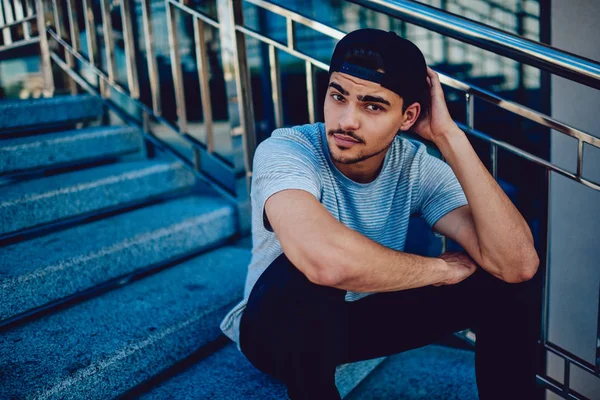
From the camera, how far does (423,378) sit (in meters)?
1.91

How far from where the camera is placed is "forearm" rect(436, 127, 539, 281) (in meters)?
1.44

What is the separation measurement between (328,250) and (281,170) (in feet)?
0.94

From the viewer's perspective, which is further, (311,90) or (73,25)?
(73,25)

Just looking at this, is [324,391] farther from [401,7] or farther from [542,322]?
[401,7]

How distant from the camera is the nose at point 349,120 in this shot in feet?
4.93

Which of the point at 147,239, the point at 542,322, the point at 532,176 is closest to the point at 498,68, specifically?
the point at 532,176

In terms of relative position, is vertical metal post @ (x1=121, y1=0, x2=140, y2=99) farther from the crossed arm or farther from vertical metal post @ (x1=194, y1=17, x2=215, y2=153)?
the crossed arm

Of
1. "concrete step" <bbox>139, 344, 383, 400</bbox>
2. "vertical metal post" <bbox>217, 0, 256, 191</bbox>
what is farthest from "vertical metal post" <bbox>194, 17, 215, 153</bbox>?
"concrete step" <bbox>139, 344, 383, 400</bbox>

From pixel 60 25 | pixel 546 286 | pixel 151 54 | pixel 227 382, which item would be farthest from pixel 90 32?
pixel 546 286

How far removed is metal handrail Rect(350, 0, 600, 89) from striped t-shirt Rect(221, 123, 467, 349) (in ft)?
1.37

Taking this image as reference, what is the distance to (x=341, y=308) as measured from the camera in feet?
4.32

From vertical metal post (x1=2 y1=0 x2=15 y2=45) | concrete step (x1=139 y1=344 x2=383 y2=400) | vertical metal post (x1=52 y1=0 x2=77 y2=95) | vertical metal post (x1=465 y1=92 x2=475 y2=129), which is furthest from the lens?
vertical metal post (x1=2 y1=0 x2=15 y2=45)

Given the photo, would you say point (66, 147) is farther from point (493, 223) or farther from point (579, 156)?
point (579, 156)

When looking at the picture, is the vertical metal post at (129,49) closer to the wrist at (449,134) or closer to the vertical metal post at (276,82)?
the vertical metal post at (276,82)
